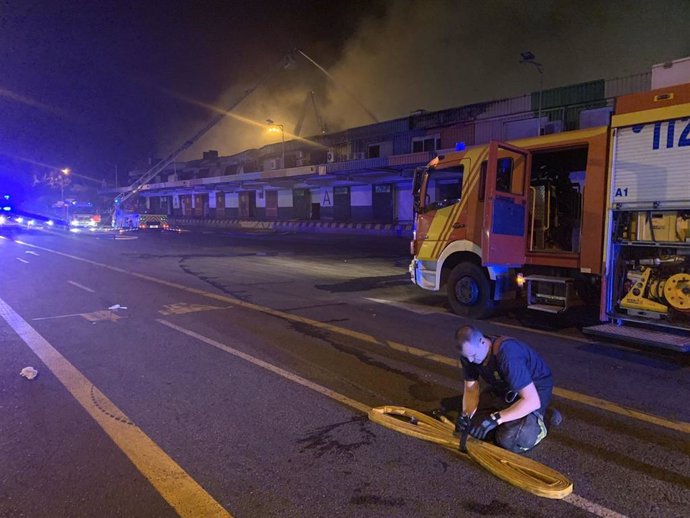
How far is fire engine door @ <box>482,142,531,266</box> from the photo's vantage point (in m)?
7.61

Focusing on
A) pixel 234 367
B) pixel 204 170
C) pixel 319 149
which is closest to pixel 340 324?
pixel 234 367

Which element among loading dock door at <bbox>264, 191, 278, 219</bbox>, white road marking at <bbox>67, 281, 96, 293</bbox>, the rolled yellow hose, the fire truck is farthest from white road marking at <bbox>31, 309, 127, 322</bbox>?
loading dock door at <bbox>264, 191, 278, 219</bbox>

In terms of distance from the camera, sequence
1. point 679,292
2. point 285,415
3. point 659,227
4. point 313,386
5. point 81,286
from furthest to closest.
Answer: point 81,286, point 659,227, point 679,292, point 313,386, point 285,415

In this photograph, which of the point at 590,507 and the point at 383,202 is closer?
the point at 590,507

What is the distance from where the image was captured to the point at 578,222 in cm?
823

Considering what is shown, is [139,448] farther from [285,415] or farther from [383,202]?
[383,202]

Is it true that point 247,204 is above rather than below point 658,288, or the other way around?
above

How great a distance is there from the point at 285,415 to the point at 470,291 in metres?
4.95

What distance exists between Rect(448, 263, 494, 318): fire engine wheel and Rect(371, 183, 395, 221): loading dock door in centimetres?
2456

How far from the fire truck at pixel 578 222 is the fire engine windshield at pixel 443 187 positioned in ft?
0.07

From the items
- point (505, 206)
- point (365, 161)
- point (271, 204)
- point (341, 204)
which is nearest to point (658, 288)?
point (505, 206)

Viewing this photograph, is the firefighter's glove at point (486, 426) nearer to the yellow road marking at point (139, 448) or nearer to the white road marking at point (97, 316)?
the yellow road marking at point (139, 448)

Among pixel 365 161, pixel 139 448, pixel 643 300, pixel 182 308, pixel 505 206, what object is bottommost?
pixel 139 448

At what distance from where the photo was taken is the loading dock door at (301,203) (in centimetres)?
4000
